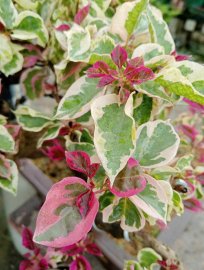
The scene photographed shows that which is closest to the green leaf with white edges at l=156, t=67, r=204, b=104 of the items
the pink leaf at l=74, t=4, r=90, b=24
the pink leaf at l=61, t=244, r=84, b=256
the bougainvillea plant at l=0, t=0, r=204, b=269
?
the bougainvillea plant at l=0, t=0, r=204, b=269

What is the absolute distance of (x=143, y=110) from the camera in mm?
477

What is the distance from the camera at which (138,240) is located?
61 centimetres

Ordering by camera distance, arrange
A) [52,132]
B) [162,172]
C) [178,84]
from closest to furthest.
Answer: [178,84] → [162,172] → [52,132]

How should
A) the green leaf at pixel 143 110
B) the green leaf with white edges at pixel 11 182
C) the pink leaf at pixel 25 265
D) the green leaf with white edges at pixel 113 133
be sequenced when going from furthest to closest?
the pink leaf at pixel 25 265 → the green leaf with white edges at pixel 11 182 → the green leaf at pixel 143 110 → the green leaf with white edges at pixel 113 133

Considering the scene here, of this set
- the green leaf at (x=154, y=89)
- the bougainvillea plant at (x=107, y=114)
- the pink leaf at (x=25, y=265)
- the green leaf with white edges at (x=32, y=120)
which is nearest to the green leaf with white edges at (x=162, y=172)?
the bougainvillea plant at (x=107, y=114)

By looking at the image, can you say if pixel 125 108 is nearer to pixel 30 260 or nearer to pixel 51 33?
pixel 51 33

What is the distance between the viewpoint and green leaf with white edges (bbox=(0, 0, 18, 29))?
52 cm

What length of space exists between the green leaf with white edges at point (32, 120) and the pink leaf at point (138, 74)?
24 cm

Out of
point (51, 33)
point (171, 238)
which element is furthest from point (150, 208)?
point (171, 238)

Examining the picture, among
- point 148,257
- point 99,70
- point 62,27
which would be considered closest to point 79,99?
point 99,70

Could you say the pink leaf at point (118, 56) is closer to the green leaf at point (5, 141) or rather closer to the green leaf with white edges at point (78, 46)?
the green leaf with white edges at point (78, 46)

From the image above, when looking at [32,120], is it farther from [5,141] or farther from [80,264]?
[80,264]

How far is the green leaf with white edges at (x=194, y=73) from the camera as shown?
16.0 inches

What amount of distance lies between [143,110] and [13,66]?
0.22 m
